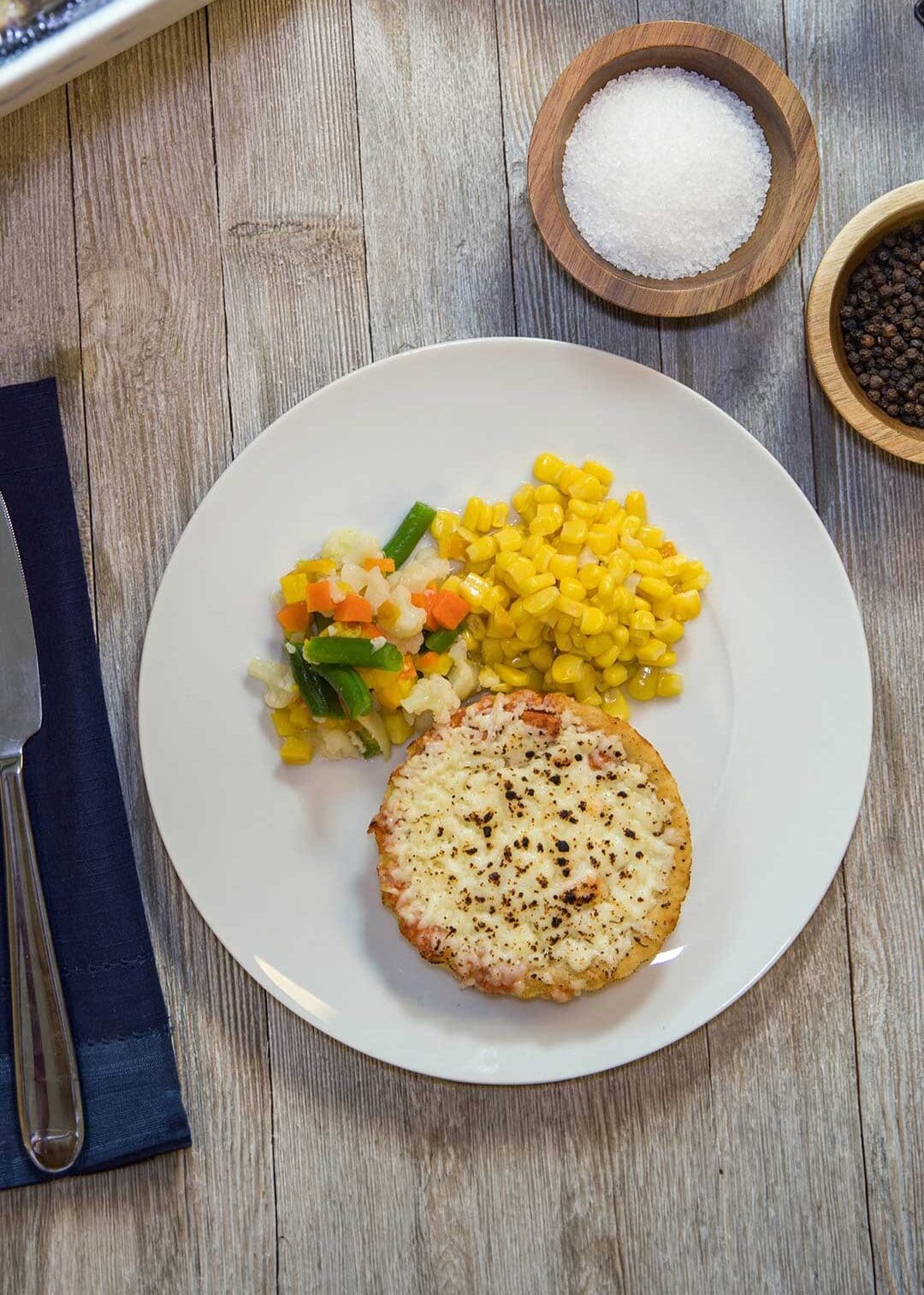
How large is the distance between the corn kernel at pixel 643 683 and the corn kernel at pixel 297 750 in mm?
840

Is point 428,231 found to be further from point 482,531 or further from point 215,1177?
point 215,1177

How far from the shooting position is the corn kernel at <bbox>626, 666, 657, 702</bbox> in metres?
2.69

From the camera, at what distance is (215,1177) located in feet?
9.11

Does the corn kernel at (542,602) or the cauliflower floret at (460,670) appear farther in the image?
the cauliflower floret at (460,670)

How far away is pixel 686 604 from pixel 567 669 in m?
0.35

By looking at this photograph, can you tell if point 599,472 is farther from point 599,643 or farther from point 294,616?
point 294,616

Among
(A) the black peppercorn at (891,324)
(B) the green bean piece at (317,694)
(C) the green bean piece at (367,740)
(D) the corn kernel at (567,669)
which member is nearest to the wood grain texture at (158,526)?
(B) the green bean piece at (317,694)

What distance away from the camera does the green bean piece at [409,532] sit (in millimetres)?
2645

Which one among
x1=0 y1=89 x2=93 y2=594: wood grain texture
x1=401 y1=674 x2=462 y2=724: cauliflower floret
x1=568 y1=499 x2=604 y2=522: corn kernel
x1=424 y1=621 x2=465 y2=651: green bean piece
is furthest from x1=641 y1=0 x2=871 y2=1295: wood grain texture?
x1=0 y1=89 x2=93 y2=594: wood grain texture

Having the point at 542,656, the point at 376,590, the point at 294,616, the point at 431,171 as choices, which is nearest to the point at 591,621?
the point at 542,656

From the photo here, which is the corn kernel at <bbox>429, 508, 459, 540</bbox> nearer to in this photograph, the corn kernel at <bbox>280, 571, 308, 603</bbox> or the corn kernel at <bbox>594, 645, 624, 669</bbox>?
the corn kernel at <bbox>280, 571, 308, 603</bbox>

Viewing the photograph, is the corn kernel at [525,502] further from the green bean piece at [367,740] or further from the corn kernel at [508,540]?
the green bean piece at [367,740]

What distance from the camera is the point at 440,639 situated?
2.57m

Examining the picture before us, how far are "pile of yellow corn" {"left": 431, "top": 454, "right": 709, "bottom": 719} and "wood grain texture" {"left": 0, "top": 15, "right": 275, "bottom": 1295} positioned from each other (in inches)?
31.9
